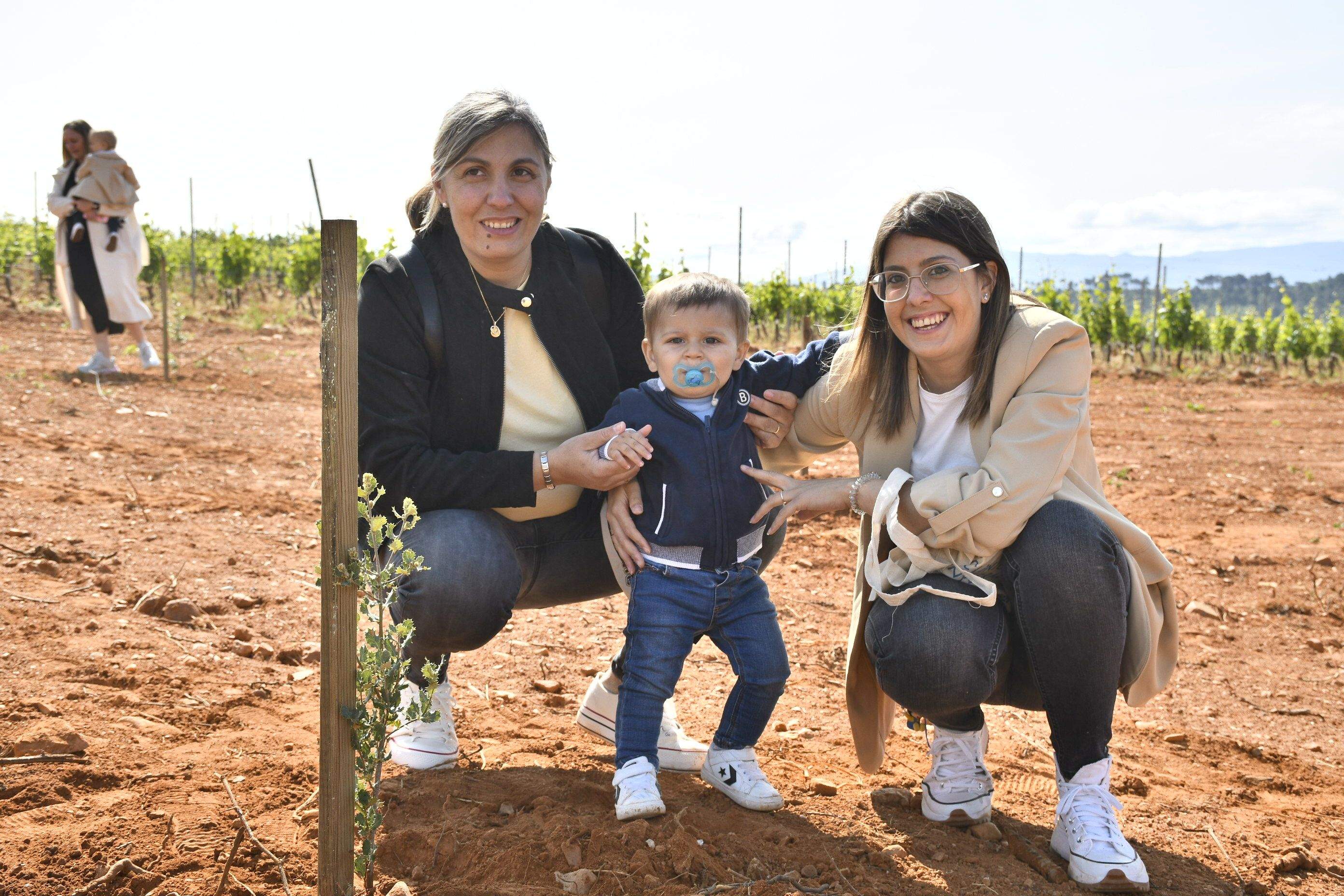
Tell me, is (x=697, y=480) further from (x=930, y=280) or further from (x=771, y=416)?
(x=930, y=280)

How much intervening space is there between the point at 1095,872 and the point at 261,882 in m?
1.67

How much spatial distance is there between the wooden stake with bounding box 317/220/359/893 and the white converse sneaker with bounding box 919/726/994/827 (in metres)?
1.36

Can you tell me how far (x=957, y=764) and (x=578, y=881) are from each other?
0.97 meters

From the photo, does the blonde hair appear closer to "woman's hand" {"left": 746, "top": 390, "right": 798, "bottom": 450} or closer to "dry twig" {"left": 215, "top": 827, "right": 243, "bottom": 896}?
"woman's hand" {"left": 746, "top": 390, "right": 798, "bottom": 450}

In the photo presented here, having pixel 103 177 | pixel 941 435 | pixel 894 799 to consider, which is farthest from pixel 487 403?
pixel 103 177

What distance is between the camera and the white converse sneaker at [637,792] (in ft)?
6.98

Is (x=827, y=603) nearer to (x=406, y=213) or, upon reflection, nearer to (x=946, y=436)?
(x=946, y=436)

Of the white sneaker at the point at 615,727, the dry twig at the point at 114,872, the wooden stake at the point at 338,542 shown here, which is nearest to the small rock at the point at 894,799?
the white sneaker at the point at 615,727

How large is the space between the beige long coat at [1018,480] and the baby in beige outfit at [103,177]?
7876mm

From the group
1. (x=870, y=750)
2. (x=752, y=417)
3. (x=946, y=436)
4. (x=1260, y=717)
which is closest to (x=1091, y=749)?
(x=870, y=750)

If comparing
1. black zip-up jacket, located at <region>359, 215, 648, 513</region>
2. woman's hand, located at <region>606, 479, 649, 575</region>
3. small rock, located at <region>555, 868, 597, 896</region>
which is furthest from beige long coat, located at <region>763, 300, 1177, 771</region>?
small rock, located at <region>555, 868, 597, 896</region>

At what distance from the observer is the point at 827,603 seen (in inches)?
168

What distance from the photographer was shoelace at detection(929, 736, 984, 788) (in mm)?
2377

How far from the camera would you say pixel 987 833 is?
7.60 ft
